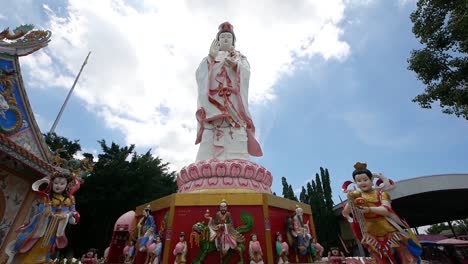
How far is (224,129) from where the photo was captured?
893 cm

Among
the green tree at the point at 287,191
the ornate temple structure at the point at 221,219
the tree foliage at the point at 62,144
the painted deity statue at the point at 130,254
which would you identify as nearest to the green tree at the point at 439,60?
the ornate temple structure at the point at 221,219

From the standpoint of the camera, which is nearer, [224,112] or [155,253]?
[155,253]

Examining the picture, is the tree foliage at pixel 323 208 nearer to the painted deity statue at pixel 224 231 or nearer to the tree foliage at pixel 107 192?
the tree foliage at pixel 107 192

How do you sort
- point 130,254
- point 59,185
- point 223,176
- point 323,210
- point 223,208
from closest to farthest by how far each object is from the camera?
1. point 59,185
2. point 223,208
3. point 130,254
4. point 223,176
5. point 323,210

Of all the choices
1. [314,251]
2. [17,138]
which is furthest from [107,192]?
[314,251]

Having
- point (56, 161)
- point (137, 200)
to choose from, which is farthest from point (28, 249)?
point (137, 200)

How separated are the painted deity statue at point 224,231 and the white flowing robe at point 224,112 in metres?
2.78

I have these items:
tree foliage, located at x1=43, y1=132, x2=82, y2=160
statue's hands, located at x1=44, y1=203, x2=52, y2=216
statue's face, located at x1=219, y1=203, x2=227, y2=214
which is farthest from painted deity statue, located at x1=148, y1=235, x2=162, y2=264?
tree foliage, located at x1=43, y1=132, x2=82, y2=160

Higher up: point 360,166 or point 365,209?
point 360,166

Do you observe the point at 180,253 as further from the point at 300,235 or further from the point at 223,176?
the point at 300,235

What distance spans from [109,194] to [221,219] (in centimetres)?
1210

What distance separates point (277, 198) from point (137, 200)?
1182 centimetres

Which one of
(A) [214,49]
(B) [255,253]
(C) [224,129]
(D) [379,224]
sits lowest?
(B) [255,253]

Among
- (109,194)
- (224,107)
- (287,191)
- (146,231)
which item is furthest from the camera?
(287,191)
